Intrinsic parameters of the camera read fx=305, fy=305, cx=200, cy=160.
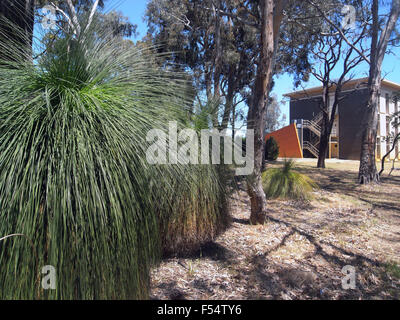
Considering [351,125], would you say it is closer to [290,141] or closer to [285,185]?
[290,141]

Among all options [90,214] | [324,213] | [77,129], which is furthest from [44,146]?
[324,213]

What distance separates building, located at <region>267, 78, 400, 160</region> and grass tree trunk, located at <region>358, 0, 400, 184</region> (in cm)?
1607

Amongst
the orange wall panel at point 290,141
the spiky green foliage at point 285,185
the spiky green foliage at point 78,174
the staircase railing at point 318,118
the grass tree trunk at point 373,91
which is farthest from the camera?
the staircase railing at point 318,118

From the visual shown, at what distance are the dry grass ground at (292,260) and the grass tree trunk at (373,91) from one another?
149 inches

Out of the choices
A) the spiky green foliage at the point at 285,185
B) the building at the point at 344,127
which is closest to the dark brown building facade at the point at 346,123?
the building at the point at 344,127

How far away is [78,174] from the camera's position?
1.63 m

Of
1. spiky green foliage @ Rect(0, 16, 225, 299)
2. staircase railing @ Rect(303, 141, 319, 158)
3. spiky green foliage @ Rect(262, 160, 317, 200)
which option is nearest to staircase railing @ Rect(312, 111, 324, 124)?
staircase railing @ Rect(303, 141, 319, 158)

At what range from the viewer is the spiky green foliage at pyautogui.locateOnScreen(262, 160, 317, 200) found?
676 centimetres

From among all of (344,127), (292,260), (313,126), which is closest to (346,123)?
(344,127)

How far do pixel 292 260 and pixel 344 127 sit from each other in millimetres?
27494

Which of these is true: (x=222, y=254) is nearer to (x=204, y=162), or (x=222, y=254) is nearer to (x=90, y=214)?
(x=204, y=162)

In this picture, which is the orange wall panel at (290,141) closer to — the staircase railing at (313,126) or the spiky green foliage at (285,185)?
the staircase railing at (313,126)

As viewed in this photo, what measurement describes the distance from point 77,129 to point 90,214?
0.50m

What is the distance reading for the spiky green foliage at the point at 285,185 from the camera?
6.76m
